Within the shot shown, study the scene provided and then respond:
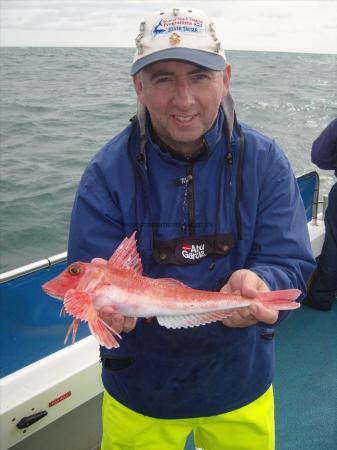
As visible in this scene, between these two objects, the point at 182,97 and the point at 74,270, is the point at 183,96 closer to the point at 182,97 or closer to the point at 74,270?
the point at 182,97

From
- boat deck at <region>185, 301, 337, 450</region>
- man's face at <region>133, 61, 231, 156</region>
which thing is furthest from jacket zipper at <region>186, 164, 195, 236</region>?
boat deck at <region>185, 301, 337, 450</region>

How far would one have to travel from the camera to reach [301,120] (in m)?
24.1

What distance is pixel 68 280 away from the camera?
2.33 meters

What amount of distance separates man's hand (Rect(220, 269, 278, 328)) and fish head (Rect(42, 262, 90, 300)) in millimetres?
778

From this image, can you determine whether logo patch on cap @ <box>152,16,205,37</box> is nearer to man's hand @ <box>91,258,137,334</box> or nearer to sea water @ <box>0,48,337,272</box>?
man's hand @ <box>91,258,137,334</box>

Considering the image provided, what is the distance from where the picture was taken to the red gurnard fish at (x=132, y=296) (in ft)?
7.55

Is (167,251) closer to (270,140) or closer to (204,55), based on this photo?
(270,140)

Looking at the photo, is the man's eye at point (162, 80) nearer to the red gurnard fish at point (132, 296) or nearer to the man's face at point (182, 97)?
the man's face at point (182, 97)

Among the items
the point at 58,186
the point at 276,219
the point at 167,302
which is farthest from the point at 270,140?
the point at 58,186

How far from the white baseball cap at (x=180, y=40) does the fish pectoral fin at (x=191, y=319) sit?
1300mm

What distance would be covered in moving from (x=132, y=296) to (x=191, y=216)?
56cm

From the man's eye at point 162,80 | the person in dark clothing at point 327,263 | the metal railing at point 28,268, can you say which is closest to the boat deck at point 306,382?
the person in dark clothing at point 327,263

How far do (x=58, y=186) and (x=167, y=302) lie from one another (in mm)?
12163

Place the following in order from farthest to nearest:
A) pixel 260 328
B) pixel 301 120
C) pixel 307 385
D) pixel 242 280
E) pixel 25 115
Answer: pixel 301 120
pixel 25 115
pixel 307 385
pixel 260 328
pixel 242 280
